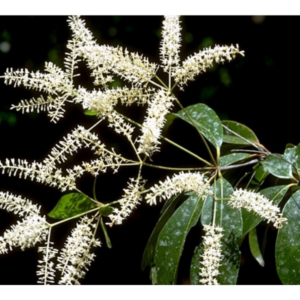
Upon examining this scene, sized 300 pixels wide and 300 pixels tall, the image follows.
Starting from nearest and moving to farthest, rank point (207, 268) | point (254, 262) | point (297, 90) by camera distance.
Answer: point (207, 268), point (254, 262), point (297, 90)

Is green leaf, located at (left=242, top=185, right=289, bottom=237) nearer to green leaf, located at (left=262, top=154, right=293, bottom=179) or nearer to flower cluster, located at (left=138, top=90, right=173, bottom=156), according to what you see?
green leaf, located at (left=262, top=154, right=293, bottom=179)

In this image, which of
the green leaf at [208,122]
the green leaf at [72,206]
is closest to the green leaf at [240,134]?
the green leaf at [208,122]

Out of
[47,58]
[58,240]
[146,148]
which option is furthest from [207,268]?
[47,58]

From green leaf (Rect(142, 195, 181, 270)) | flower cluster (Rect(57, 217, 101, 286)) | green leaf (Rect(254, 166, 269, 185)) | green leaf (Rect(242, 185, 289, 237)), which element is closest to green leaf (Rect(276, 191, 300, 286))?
green leaf (Rect(242, 185, 289, 237))

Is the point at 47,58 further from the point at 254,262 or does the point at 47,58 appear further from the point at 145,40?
the point at 254,262

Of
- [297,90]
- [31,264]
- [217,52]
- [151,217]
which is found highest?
[297,90]

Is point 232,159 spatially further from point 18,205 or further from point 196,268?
point 18,205
